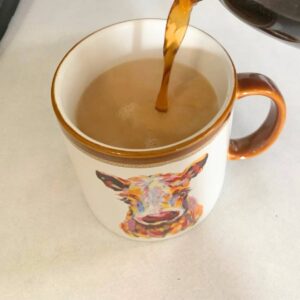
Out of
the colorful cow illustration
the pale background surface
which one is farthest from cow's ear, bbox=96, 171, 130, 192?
the pale background surface

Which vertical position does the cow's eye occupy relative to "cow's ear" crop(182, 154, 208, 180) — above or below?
below

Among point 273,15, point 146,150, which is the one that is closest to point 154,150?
point 146,150

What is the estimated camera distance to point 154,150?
1.36ft

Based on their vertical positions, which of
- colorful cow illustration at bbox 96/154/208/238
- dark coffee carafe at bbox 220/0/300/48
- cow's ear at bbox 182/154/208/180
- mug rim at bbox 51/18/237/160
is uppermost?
dark coffee carafe at bbox 220/0/300/48

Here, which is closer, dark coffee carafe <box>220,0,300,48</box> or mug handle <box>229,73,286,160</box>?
dark coffee carafe <box>220,0,300,48</box>

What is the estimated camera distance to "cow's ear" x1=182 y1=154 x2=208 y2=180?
0.45 meters

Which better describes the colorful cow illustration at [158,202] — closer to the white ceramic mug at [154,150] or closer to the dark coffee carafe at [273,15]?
the white ceramic mug at [154,150]

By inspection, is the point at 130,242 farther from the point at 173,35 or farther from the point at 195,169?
the point at 173,35

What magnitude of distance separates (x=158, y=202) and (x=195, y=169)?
0.05 m

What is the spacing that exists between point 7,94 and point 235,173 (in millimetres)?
389

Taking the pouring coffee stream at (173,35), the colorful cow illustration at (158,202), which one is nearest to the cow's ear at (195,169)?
the colorful cow illustration at (158,202)

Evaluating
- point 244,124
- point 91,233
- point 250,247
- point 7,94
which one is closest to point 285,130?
point 244,124

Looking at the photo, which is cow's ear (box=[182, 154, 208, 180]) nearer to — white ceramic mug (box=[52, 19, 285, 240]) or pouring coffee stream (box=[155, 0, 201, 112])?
white ceramic mug (box=[52, 19, 285, 240])

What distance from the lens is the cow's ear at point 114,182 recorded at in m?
0.44
